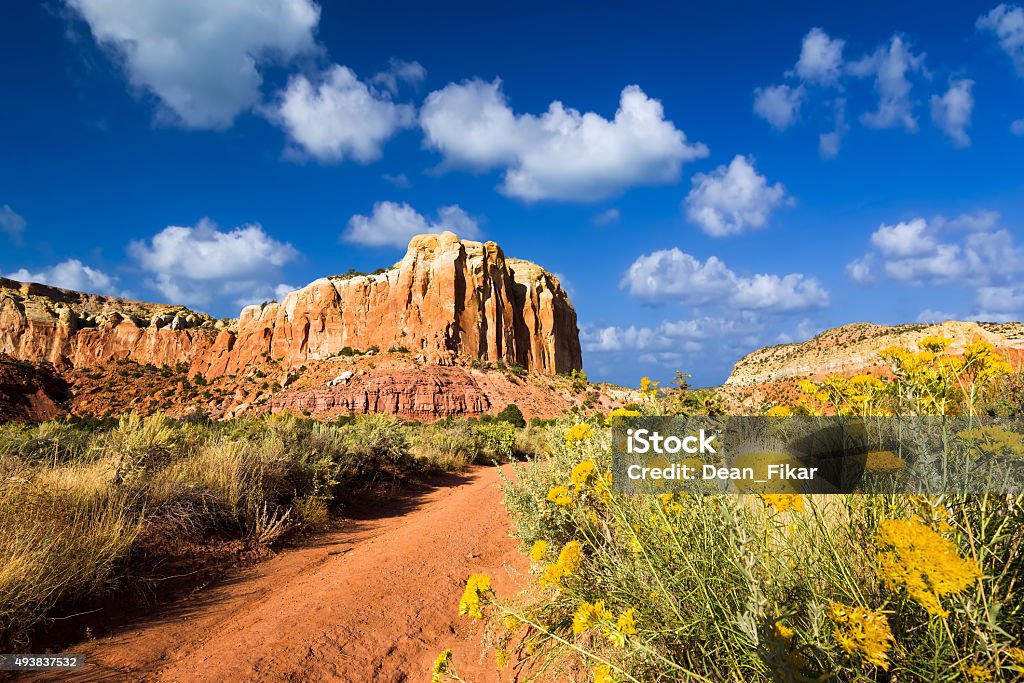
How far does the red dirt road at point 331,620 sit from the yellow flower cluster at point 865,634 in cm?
258

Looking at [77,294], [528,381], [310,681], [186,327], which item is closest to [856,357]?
[528,381]

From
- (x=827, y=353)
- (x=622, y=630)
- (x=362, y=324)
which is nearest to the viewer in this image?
(x=622, y=630)

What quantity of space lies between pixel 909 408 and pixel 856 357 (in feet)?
187

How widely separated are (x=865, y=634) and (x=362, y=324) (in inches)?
2075

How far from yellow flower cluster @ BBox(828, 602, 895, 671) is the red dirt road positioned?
8.47 ft

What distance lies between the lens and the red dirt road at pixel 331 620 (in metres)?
3.68

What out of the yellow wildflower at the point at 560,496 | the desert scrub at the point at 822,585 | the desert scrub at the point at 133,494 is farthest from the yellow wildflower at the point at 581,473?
the desert scrub at the point at 133,494

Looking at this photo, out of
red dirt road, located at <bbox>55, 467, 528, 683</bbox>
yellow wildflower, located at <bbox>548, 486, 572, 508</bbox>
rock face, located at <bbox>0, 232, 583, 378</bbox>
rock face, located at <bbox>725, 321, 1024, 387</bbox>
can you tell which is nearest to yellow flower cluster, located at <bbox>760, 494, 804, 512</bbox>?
yellow wildflower, located at <bbox>548, 486, 572, 508</bbox>

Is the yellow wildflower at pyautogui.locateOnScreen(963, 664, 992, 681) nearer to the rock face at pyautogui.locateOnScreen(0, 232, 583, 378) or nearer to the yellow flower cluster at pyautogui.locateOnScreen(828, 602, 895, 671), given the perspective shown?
the yellow flower cluster at pyautogui.locateOnScreen(828, 602, 895, 671)

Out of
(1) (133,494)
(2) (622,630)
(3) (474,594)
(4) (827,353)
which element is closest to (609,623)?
(2) (622,630)

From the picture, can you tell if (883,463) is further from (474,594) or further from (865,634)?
(474,594)

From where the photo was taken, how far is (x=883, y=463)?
6.29ft

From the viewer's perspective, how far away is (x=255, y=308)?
2239 inches

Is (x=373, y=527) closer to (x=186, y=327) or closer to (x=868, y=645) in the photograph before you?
(x=868, y=645)
